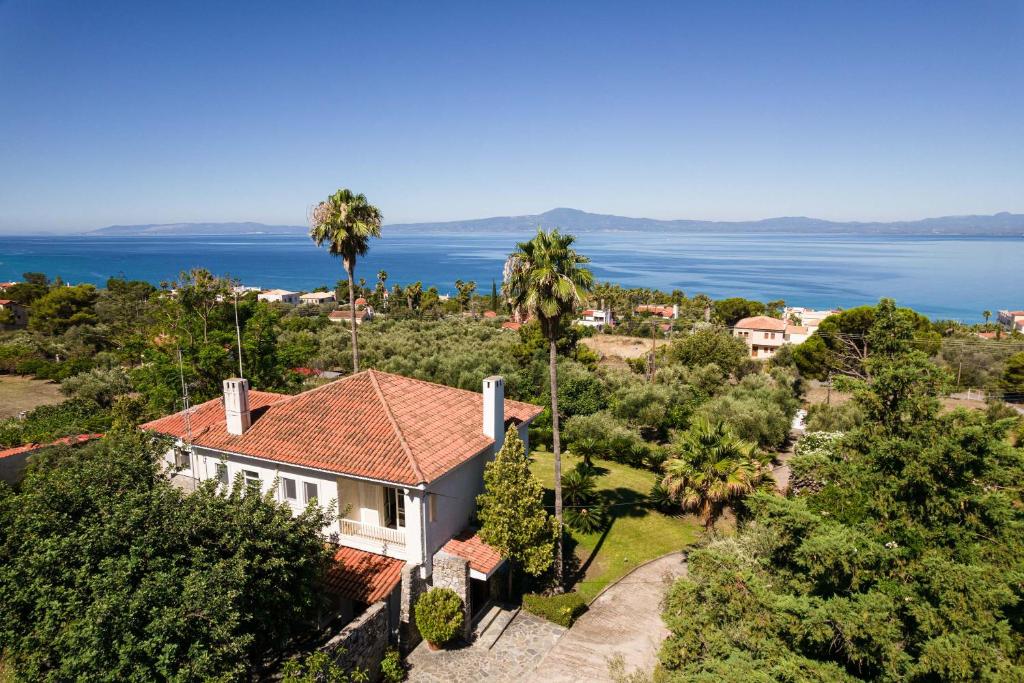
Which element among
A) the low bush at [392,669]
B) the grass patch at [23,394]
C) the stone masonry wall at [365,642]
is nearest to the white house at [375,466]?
the stone masonry wall at [365,642]

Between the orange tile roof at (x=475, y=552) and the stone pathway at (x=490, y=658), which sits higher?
the orange tile roof at (x=475, y=552)

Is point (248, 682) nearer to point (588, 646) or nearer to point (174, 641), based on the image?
point (174, 641)

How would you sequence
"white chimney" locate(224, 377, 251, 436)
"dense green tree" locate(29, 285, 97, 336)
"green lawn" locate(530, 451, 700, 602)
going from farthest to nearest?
"dense green tree" locate(29, 285, 97, 336)
"green lawn" locate(530, 451, 700, 602)
"white chimney" locate(224, 377, 251, 436)

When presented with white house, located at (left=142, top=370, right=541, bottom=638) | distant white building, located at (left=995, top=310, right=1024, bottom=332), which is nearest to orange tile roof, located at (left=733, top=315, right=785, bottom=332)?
distant white building, located at (left=995, top=310, right=1024, bottom=332)

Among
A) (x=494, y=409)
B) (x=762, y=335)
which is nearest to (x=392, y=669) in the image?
(x=494, y=409)

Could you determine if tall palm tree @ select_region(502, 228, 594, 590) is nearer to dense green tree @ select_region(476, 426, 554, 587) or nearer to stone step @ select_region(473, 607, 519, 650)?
dense green tree @ select_region(476, 426, 554, 587)

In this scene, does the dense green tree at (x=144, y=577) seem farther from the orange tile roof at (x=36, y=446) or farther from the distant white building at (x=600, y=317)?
the distant white building at (x=600, y=317)

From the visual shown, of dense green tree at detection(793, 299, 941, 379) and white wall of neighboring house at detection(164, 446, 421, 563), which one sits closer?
white wall of neighboring house at detection(164, 446, 421, 563)
